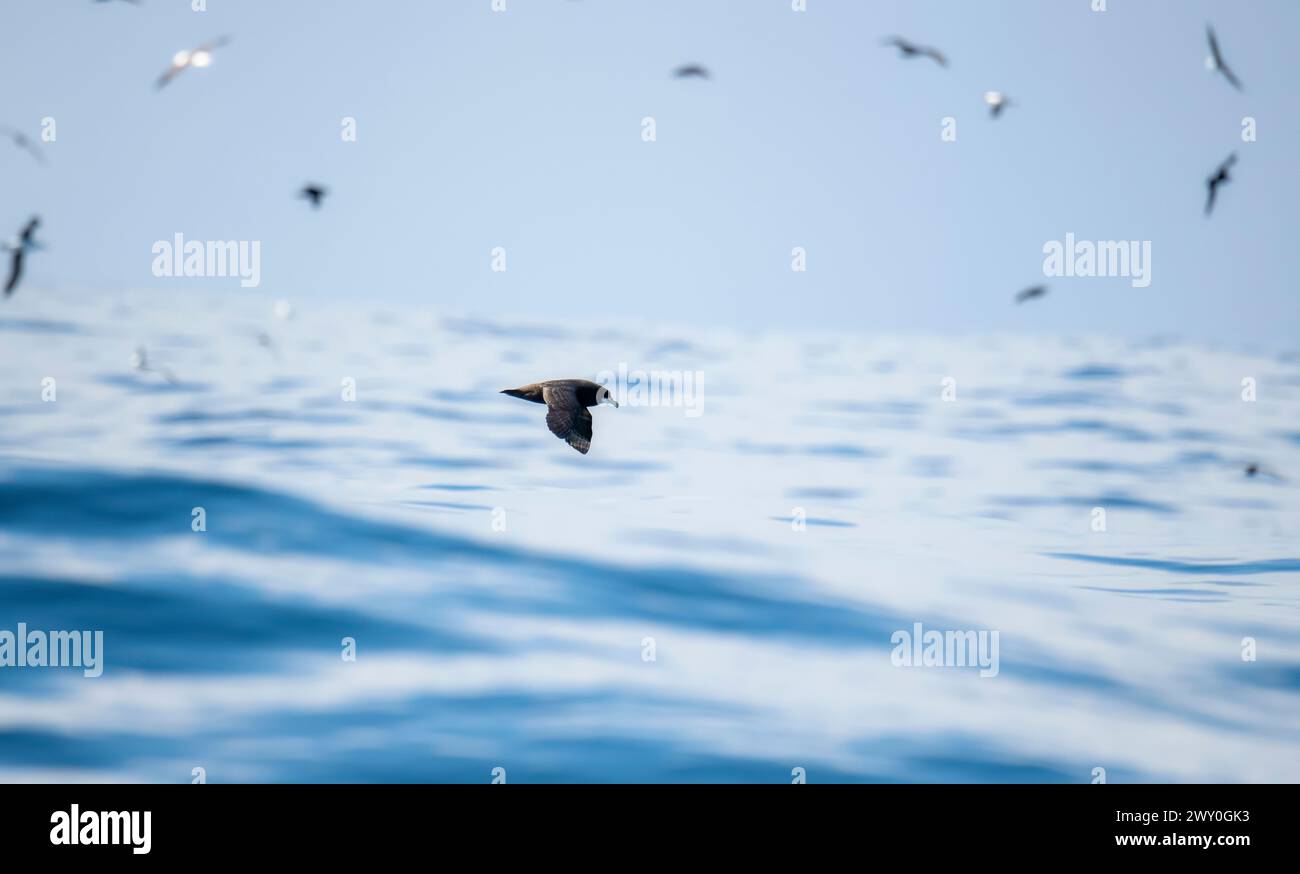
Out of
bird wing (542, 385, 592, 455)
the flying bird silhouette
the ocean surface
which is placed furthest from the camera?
the flying bird silhouette

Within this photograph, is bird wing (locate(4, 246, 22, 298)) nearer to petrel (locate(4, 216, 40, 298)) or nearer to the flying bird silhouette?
petrel (locate(4, 216, 40, 298))

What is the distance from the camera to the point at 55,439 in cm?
1262

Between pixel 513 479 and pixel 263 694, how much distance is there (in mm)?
6279

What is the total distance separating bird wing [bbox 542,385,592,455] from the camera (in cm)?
909

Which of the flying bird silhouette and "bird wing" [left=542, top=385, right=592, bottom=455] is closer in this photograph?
"bird wing" [left=542, top=385, right=592, bottom=455]

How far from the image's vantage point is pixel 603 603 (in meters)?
8.88

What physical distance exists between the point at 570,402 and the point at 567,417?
243 millimetres

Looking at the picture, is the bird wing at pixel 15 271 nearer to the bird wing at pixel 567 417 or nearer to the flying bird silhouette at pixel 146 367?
the bird wing at pixel 567 417

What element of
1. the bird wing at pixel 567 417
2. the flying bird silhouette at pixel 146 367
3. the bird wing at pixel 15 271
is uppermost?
the flying bird silhouette at pixel 146 367

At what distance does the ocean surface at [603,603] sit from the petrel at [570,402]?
3.91ft

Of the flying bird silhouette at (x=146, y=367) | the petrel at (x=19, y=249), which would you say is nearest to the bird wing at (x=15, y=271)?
the petrel at (x=19, y=249)

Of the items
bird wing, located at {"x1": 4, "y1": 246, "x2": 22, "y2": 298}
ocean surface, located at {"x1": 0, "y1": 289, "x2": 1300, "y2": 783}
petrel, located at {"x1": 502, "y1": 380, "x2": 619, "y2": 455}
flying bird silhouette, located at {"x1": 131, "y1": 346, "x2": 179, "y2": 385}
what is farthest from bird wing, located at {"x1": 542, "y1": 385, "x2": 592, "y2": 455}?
flying bird silhouette, located at {"x1": 131, "y1": 346, "x2": 179, "y2": 385}

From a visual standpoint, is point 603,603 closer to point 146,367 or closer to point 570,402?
point 570,402

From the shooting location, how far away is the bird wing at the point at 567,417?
29.8 ft
